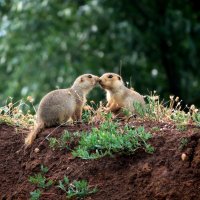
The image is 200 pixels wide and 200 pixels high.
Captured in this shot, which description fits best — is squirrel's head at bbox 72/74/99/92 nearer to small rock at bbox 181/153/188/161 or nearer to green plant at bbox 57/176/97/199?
green plant at bbox 57/176/97/199

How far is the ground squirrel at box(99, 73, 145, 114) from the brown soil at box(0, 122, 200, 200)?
141cm

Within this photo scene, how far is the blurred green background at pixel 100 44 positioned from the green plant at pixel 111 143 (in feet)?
34.3

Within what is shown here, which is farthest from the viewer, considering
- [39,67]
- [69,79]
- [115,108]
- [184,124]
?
[39,67]

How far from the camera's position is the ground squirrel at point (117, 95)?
30.3 ft

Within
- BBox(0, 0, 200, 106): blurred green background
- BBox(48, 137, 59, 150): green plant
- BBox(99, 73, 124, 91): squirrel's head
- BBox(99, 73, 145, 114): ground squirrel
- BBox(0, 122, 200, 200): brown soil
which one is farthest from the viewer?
BBox(0, 0, 200, 106): blurred green background

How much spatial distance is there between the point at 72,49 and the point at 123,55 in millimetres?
1468

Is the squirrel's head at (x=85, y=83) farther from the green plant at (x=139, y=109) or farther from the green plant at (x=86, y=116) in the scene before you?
A: the green plant at (x=139, y=109)

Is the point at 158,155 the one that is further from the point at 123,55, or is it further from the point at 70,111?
the point at 123,55

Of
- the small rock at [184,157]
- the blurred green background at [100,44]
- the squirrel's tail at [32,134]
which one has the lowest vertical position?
the small rock at [184,157]

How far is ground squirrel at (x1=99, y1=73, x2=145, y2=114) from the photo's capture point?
9250 millimetres

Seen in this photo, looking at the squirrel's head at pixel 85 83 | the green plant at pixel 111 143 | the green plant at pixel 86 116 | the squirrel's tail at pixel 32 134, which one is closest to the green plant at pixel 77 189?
the green plant at pixel 111 143

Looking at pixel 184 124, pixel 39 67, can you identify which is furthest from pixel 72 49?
pixel 184 124

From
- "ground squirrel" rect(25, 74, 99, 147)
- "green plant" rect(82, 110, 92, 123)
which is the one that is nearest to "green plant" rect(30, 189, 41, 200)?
"ground squirrel" rect(25, 74, 99, 147)

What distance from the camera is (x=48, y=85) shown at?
18219mm
